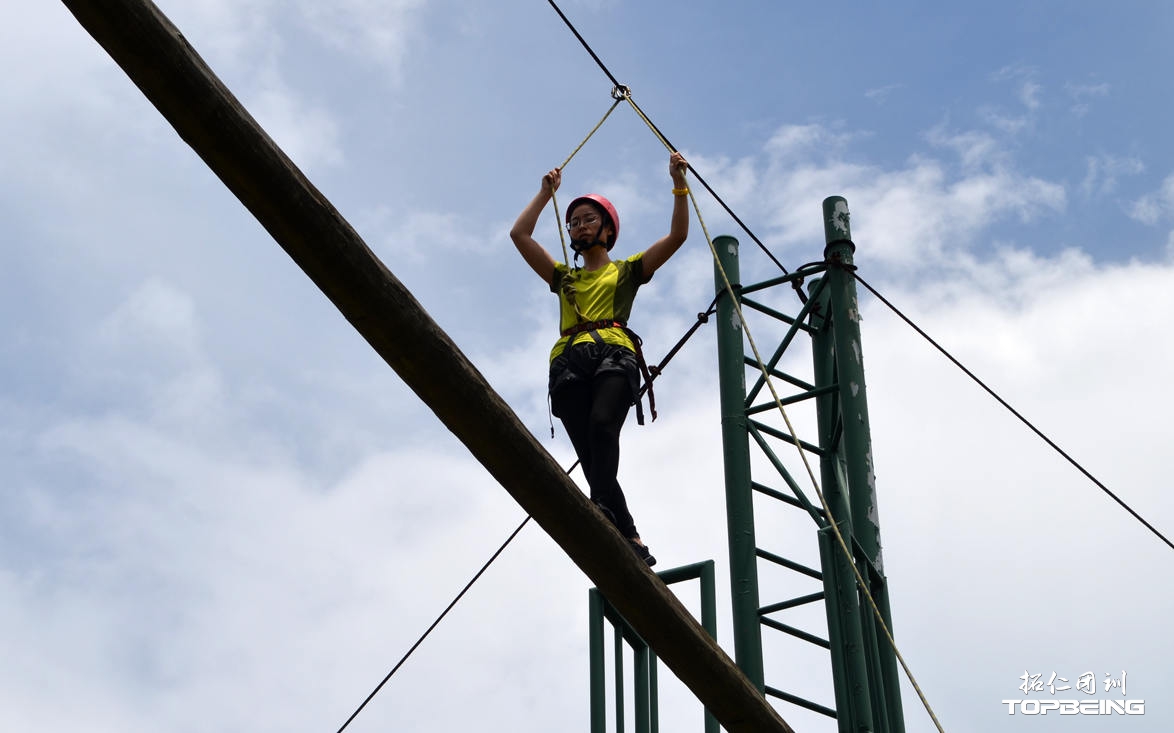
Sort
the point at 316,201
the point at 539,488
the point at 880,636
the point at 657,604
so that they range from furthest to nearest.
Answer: the point at 880,636 → the point at 657,604 → the point at 539,488 → the point at 316,201

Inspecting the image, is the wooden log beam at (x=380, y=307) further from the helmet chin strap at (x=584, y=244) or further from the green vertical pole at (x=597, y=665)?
the helmet chin strap at (x=584, y=244)

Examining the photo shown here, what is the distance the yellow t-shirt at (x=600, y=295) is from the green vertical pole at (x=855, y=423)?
5.17ft

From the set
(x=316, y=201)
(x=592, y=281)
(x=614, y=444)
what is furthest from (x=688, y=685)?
(x=316, y=201)

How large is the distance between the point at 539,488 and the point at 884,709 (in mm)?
2400

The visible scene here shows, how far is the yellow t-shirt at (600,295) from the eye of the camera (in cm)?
614

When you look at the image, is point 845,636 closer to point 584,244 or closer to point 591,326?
point 591,326

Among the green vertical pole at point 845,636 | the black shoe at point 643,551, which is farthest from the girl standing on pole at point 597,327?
the green vertical pole at point 845,636

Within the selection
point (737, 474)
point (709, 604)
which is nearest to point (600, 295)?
point (709, 604)

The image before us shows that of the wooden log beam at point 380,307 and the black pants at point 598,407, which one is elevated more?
the black pants at point 598,407

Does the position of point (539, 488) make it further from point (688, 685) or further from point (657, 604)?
point (688, 685)

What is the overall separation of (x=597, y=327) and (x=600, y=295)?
170 mm

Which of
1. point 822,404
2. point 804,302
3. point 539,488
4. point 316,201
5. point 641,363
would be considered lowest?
point 539,488

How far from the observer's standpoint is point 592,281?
6246 millimetres

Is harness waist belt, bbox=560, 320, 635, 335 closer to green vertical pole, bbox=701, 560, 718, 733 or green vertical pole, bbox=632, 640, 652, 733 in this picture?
green vertical pole, bbox=701, 560, 718, 733
